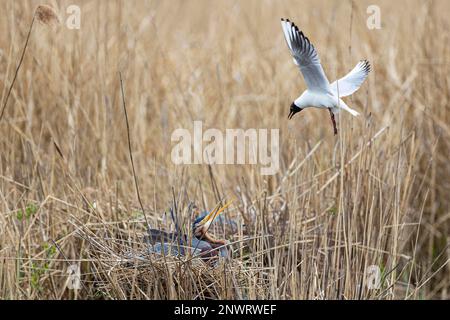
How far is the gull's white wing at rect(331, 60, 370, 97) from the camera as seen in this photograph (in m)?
1.64

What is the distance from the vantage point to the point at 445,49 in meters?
3.80

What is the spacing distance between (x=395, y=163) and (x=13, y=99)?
1.54m

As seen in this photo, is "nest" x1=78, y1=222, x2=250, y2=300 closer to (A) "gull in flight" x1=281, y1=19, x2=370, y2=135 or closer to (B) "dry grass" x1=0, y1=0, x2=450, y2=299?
(B) "dry grass" x1=0, y1=0, x2=450, y2=299

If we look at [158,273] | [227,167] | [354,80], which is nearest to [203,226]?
[158,273]

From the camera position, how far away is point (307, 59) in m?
→ 1.53

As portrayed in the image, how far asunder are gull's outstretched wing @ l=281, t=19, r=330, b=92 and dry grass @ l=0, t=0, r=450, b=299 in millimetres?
412

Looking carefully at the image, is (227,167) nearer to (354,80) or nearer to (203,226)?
(203,226)

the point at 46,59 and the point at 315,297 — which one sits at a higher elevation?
the point at 46,59

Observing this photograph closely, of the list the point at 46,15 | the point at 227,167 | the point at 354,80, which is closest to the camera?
the point at 354,80

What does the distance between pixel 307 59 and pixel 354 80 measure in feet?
0.59

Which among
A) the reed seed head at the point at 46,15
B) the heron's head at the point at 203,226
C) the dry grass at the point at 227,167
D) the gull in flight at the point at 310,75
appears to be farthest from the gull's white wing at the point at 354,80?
the reed seed head at the point at 46,15

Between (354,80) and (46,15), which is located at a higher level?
(46,15)

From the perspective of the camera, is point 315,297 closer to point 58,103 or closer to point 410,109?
point 58,103
